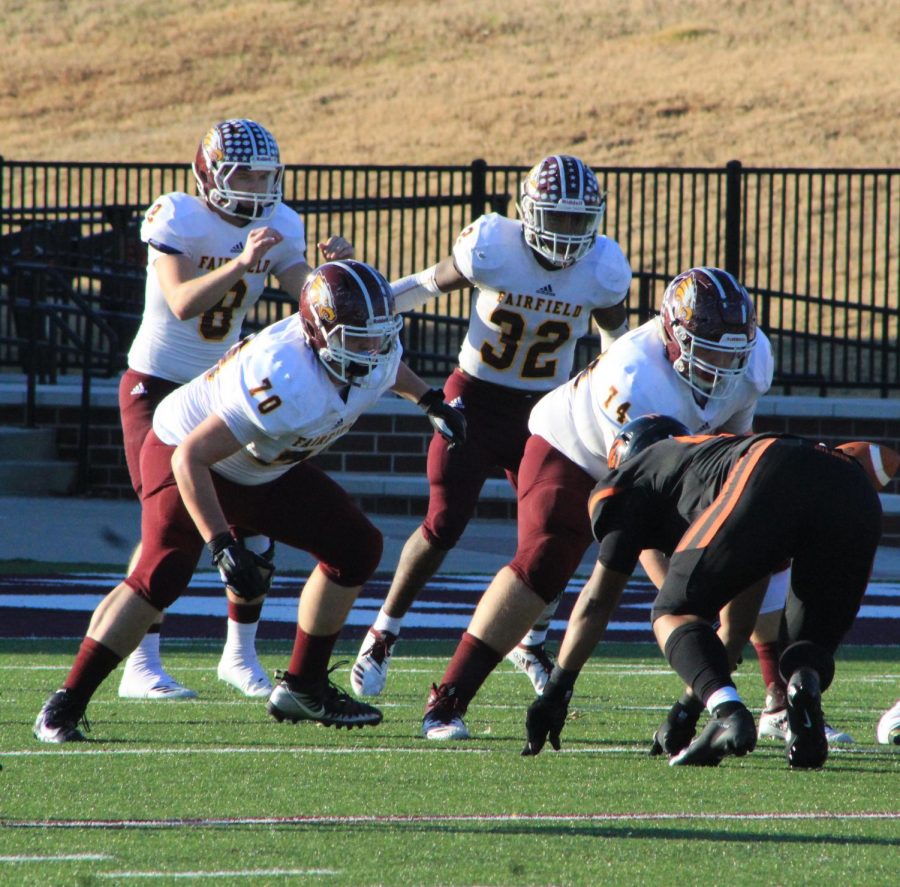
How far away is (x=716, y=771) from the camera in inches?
204

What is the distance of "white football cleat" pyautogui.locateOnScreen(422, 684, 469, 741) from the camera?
5.70 m

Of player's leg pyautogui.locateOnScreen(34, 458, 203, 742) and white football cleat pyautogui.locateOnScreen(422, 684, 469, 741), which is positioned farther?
white football cleat pyautogui.locateOnScreen(422, 684, 469, 741)

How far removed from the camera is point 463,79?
44.7 m

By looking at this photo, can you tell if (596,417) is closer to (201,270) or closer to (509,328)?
(509,328)

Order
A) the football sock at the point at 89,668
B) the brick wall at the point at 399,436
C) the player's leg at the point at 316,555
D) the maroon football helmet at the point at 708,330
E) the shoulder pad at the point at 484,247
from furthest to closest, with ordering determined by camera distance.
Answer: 1. the brick wall at the point at 399,436
2. the shoulder pad at the point at 484,247
3. the player's leg at the point at 316,555
4. the football sock at the point at 89,668
5. the maroon football helmet at the point at 708,330

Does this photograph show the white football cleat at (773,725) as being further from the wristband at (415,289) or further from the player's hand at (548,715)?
the wristband at (415,289)

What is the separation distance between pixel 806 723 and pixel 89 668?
2.10 metres

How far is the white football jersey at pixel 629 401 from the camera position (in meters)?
5.49

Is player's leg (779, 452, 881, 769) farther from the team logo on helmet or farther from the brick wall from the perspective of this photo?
the brick wall

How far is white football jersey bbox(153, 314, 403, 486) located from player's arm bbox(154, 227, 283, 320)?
602 mm

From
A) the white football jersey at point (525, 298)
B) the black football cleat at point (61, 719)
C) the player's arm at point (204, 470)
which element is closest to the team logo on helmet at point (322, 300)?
the player's arm at point (204, 470)

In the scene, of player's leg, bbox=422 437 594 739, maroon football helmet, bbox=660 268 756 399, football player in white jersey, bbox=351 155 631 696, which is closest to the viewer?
maroon football helmet, bbox=660 268 756 399

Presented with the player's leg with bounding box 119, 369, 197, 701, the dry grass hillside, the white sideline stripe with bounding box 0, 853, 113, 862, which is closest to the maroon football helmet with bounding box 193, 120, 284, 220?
the player's leg with bounding box 119, 369, 197, 701

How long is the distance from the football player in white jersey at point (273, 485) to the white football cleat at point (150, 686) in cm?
62
